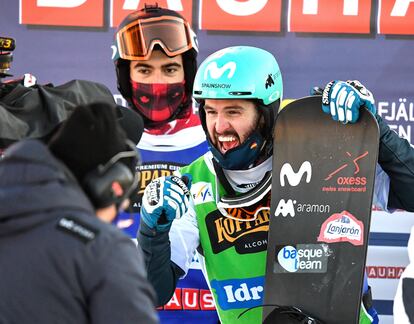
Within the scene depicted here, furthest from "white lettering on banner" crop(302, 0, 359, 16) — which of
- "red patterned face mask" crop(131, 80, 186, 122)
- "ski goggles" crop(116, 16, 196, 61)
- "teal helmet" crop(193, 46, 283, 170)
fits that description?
"teal helmet" crop(193, 46, 283, 170)

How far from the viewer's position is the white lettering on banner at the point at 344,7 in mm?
4512

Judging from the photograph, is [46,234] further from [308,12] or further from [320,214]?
[308,12]

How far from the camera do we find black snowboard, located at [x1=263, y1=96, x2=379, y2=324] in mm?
3381

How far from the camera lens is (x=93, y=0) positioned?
180 inches

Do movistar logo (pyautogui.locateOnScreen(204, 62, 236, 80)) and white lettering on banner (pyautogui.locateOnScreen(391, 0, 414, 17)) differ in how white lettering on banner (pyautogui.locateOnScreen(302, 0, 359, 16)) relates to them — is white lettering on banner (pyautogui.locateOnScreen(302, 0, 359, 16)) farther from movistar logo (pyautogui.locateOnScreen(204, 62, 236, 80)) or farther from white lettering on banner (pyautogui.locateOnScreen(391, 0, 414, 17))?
movistar logo (pyautogui.locateOnScreen(204, 62, 236, 80))

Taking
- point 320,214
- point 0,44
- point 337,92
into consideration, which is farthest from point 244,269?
point 0,44

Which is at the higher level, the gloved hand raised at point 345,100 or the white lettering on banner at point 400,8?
the white lettering on banner at point 400,8

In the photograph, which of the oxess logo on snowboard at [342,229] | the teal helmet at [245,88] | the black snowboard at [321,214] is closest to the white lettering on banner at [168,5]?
the teal helmet at [245,88]

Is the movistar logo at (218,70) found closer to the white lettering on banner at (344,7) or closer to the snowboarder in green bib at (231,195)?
the snowboarder in green bib at (231,195)

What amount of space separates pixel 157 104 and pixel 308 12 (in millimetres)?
887

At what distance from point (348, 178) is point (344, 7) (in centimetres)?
136

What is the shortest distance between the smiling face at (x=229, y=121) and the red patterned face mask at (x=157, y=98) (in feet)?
3.30

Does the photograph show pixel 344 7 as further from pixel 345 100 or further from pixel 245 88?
pixel 345 100

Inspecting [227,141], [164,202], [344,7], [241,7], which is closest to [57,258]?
[164,202]
